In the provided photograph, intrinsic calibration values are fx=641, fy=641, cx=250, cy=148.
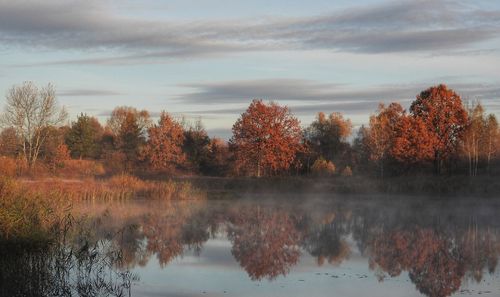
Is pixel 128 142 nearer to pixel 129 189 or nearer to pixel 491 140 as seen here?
pixel 129 189

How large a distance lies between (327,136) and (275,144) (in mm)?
12515

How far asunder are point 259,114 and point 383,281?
35.3 meters

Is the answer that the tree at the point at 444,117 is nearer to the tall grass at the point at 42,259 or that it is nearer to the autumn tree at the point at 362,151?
the autumn tree at the point at 362,151

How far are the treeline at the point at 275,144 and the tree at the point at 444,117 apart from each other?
7cm

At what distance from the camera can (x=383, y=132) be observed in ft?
160

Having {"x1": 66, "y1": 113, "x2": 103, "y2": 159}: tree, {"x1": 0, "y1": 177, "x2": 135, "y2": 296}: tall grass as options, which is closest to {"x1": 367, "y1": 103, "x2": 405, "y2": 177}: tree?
{"x1": 66, "y1": 113, "x2": 103, "y2": 159}: tree

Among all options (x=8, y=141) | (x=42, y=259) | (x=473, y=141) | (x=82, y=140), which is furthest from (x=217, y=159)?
(x=42, y=259)

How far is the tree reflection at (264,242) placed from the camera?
1520 centimetres

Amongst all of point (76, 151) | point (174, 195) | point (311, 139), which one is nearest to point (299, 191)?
point (174, 195)

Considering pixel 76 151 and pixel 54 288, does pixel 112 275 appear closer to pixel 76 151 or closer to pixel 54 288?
pixel 54 288

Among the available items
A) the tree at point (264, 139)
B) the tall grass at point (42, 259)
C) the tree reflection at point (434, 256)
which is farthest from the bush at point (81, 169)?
the tall grass at point (42, 259)

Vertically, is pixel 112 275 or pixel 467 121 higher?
pixel 467 121

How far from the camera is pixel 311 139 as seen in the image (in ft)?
→ 197

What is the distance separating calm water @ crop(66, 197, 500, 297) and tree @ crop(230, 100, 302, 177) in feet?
55.2
